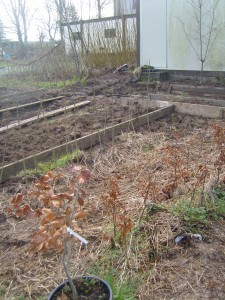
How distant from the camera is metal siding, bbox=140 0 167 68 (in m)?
10.0

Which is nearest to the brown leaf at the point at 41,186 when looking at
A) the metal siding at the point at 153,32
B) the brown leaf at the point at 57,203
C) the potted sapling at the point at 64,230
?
the potted sapling at the point at 64,230

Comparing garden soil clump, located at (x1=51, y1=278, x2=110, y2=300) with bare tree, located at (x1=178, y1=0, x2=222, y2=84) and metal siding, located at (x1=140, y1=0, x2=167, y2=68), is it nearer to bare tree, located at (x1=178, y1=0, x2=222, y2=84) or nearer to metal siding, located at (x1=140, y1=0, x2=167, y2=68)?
bare tree, located at (x1=178, y1=0, x2=222, y2=84)

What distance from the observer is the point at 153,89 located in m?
8.85

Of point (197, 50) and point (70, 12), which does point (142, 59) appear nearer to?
point (197, 50)

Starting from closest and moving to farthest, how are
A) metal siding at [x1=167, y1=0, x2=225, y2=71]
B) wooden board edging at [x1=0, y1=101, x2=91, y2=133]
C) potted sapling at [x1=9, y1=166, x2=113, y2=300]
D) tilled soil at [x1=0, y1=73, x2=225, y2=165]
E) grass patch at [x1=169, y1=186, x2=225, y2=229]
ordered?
potted sapling at [x1=9, y1=166, x2=113, y2=300] < grass patch at [x1=169, y1=186, x2=225, y2=229] < tilled soil at [x1=0, y1=73, x2=225, y2=165] < wooden board edging at [x1=0, y1=101, x2=91, y2=133] < metal siding at [x1=167, y1=0, x2=225, y2=71]

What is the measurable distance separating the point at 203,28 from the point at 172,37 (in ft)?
3.39

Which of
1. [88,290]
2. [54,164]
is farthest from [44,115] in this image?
[88,290]

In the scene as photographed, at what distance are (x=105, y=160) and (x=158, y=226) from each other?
177 centimetres

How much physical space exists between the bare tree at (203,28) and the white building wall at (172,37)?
0.10 feet

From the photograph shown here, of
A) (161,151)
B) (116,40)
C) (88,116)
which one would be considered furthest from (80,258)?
(116,40)

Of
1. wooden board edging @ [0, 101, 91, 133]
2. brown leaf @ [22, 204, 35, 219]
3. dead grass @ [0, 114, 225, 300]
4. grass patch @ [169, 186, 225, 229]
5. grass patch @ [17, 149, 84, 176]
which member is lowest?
dead grass @ [0, 114, 225, 300]

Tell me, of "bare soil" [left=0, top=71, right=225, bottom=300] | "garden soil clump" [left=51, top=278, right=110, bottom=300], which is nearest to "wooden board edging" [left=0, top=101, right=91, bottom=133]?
"bare soil" [left=0, top=71, right=225, bottom=300]

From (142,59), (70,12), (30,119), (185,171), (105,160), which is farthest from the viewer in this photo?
(70,12)

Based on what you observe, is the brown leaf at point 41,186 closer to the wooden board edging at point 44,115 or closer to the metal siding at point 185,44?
the wooden board edging at point 44,115
